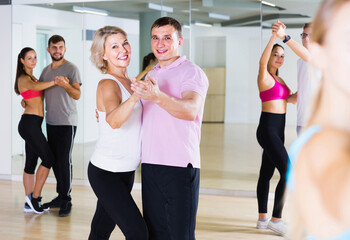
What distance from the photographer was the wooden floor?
4.21 metres

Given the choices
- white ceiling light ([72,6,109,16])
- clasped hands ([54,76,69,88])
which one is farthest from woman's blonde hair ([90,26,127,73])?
white ceiling light ([72,6,109,16])

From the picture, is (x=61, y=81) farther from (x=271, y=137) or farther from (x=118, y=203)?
(x=118, y=203)

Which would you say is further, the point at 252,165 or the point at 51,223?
the point at 252,165

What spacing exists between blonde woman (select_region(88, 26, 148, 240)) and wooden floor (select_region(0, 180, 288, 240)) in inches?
65.7

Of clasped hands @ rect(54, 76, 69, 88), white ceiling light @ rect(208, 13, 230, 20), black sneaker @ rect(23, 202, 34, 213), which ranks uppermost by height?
white ceiling light @ rect(208, 13, 230, 20)

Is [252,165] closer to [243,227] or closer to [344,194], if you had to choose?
[243,227]

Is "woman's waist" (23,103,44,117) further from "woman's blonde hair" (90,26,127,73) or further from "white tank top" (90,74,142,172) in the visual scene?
"white tank top" (90,74,142,172)

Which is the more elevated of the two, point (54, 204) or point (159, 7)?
point (159, 7)

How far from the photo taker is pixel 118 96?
8.71 ft

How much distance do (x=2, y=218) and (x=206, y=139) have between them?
95.0 inches

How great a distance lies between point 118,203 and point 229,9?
365 cm

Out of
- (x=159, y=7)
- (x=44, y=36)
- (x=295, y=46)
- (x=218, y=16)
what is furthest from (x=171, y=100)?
(x=44, y=36)

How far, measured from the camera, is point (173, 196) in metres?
2.45

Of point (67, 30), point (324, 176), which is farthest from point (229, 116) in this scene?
point (324, 176)
